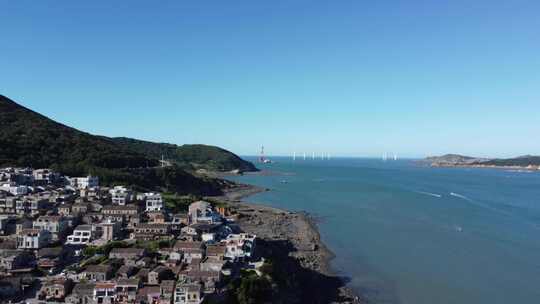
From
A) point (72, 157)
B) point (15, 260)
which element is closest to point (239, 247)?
point (15, 260)

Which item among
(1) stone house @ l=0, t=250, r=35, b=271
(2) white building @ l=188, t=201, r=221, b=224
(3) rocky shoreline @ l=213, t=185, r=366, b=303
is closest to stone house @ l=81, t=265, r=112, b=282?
(1) stone house @ l=0, t=250, r=35, b=271

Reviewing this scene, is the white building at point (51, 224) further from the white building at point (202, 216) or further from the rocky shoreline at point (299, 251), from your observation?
the rocky shoreline at point (299, 251)

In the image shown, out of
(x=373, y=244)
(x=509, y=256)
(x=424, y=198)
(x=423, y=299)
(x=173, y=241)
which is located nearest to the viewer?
(x=423, y=299)

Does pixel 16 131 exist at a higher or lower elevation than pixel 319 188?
higher

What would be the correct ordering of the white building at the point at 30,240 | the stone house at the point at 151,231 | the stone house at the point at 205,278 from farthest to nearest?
the stone house at the point at 151,231 < the white building at the point at 30,240 < the stone house at the point at 205,278

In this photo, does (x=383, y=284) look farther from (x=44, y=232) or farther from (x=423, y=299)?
(x=44, y=232)

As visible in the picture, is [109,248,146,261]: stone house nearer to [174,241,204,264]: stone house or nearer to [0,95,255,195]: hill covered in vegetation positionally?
[174,241,204,264]: stone house

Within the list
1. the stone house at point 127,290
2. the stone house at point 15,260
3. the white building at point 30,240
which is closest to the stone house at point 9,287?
the stone house at point 15,260

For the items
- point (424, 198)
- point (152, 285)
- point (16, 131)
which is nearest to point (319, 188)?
point (424, 198)
